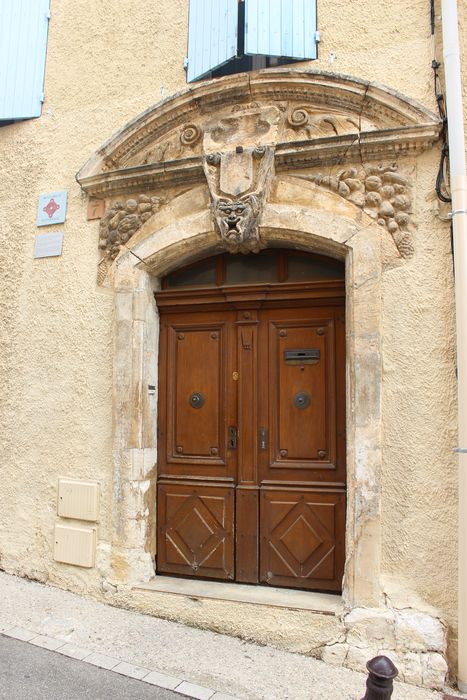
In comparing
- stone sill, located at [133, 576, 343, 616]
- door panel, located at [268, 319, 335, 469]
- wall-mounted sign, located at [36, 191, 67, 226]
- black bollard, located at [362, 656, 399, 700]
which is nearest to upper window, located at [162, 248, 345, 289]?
door panel, located at [268, 319, 335, 469]

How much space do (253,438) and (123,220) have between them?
189 cm

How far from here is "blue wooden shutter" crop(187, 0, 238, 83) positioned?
4145 mm

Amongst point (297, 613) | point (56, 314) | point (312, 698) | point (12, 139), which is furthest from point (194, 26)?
point (312, 698)

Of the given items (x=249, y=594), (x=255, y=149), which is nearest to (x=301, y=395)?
(x=249, y=594)

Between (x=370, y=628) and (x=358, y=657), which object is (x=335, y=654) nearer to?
(x=358, y=657)

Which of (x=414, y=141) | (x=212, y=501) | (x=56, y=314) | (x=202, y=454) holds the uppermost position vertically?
(x=414, y=141)

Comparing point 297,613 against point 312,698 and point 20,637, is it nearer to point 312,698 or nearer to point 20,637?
point 312,698

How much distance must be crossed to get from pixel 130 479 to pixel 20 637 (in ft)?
3.81

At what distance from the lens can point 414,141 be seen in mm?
3508

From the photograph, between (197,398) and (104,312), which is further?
(104,312)

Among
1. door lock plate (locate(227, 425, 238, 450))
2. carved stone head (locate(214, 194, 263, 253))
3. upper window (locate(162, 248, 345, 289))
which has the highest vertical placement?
carved stone head (locate(214, 194, 263, 253))

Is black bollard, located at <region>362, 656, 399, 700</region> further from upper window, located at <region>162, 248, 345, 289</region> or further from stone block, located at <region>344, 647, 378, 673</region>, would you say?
upper window, located at <region>162, 248, 345, 289</region>

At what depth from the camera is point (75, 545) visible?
4066 millimetres

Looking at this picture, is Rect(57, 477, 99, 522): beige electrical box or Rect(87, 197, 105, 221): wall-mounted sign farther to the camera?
Rect(87, 197, 105, 221): wall-mounted sign
